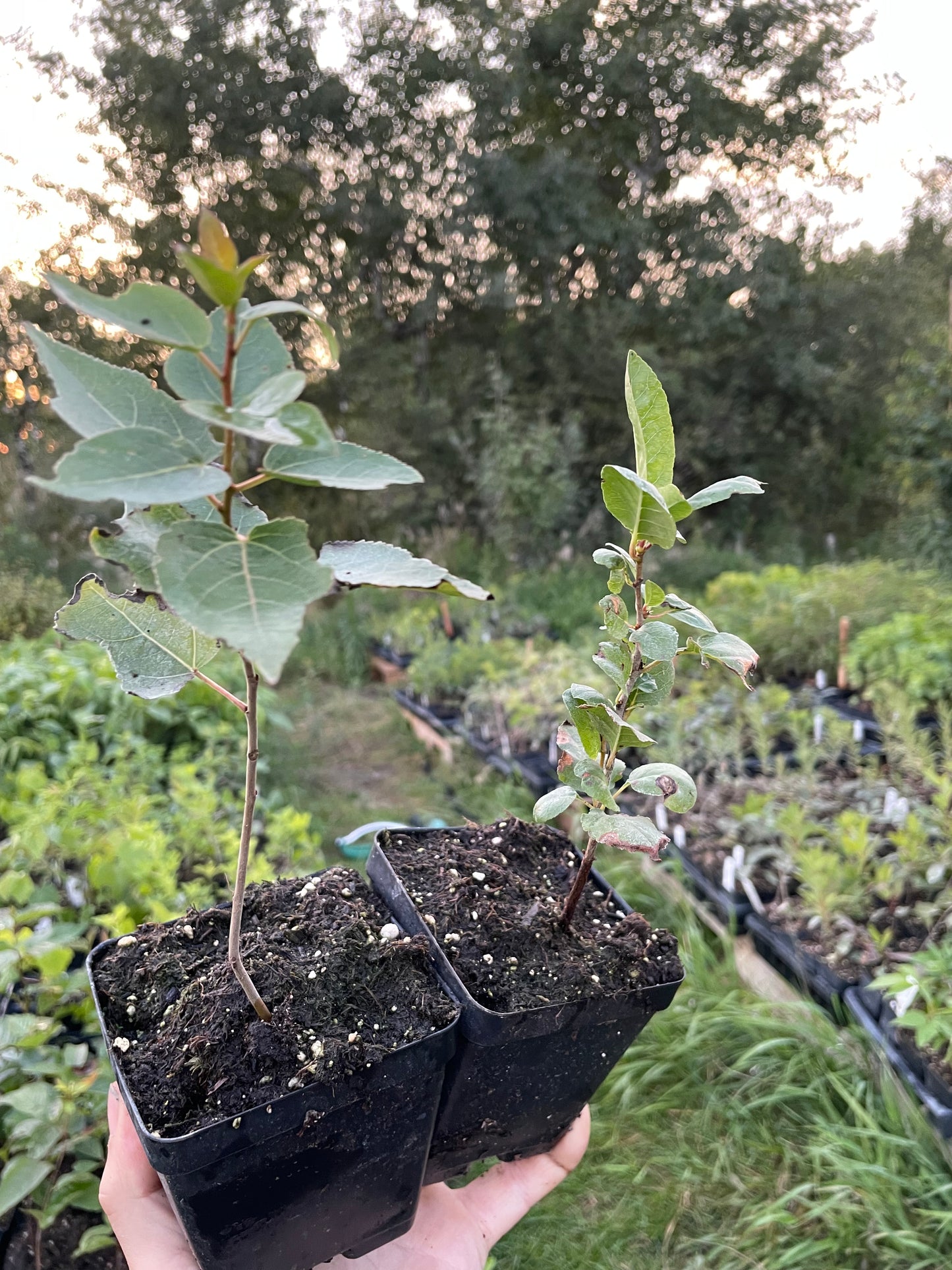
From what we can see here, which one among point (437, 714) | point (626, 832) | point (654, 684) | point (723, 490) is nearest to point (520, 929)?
point (626, 832)

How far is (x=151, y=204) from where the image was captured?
783 centimetres

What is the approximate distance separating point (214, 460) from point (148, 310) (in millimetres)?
109

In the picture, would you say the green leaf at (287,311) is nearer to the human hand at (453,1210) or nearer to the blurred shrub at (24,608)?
the human hand at (453,1210)

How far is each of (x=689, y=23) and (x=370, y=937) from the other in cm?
1075

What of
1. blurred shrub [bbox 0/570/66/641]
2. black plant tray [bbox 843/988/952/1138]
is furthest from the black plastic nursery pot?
blurred shrub [bbox 0/570/66/641]

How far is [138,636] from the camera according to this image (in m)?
0.77

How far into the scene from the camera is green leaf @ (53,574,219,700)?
74 cm

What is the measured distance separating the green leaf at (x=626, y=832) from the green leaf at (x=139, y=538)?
479 mm

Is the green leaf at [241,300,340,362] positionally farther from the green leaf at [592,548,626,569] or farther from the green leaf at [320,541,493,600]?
the green leaf at [592,548,626,569]

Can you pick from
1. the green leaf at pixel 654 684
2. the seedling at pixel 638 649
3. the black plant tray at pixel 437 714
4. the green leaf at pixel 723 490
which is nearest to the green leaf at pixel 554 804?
the seedling at pixel 638 649

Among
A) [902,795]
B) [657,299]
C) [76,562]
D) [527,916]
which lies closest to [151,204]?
[76,562]

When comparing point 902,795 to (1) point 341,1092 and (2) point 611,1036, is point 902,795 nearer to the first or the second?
(2) point 611,1036

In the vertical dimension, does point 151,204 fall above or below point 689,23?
below

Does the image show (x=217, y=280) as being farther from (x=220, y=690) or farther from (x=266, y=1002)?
(x=266, y=1002)
